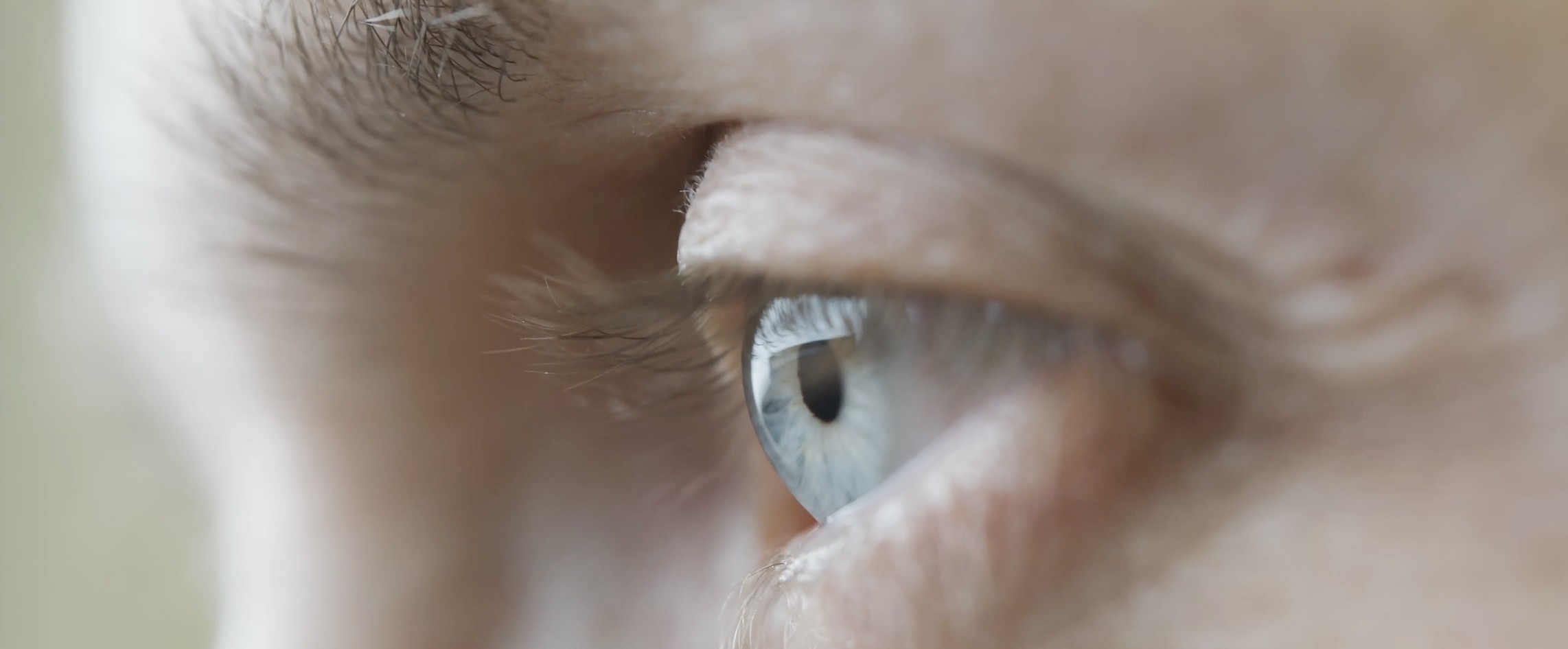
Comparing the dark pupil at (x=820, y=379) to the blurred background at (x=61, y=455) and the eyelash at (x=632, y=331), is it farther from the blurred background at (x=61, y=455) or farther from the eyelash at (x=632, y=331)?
the blurred background at (x=61, y=455)

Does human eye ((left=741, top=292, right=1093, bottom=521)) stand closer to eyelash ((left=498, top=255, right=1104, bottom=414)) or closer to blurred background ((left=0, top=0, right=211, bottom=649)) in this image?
eyelash ((left=498, top=255, right=1104, bottom=414))

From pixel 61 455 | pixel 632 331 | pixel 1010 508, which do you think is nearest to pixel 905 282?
pixel 1010 508

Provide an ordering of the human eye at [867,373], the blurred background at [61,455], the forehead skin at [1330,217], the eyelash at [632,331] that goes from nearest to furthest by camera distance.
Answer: the forehead skin at [1330,217] < the human eye at [867,373] < the eyelash at [632,331] < the blurred background at [61,455]

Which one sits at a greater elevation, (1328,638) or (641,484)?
(641,484)

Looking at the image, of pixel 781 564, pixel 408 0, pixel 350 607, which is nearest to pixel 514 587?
pixel 350 607

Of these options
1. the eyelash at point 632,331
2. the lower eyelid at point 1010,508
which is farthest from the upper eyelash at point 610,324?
the lower eyelid at point 1010,508

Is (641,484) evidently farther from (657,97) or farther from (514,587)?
(657,97)

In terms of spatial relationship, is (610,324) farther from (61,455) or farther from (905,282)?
(61,455)
